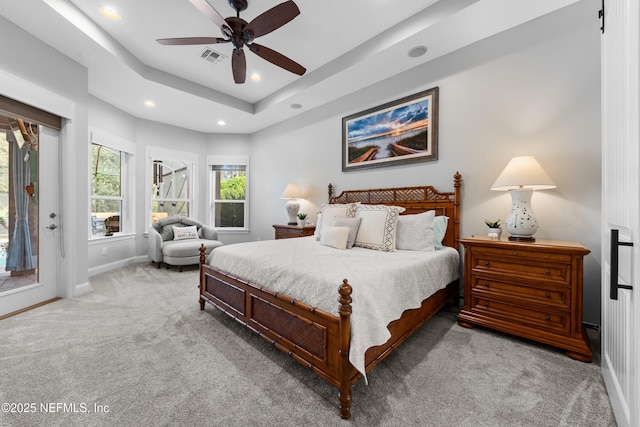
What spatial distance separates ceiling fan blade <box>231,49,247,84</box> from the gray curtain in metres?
2.40

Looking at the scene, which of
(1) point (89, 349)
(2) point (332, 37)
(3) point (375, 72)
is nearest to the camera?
(1) point (89, 349)

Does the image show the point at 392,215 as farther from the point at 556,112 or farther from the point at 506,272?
the point at 556,112

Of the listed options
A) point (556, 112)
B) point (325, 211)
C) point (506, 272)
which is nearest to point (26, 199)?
point (325, 211)

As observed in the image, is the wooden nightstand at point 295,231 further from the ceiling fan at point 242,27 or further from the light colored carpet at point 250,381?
the ceiling fan at point 242,27

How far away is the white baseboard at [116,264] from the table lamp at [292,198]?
9.89ft

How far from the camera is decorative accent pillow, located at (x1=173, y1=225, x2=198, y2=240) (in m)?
4.90

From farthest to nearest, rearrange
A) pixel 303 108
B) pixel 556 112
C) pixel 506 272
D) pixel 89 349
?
pixel 303 108 < pixel 556 112 < pixel 506 272 < pixel 89 349

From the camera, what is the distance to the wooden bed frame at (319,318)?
142 centimetres

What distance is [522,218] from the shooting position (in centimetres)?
230

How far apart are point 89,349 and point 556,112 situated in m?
4.42

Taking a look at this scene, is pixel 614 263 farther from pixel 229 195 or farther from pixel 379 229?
Answer: pixel 229 195

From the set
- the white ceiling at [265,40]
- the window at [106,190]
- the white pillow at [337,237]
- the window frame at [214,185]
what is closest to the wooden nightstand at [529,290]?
the white pillow at [337,237]

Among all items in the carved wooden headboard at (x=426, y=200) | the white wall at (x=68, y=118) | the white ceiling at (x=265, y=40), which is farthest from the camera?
the carved wooden headboard at (x=426, y=200)

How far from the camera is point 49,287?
3037 millimetres
